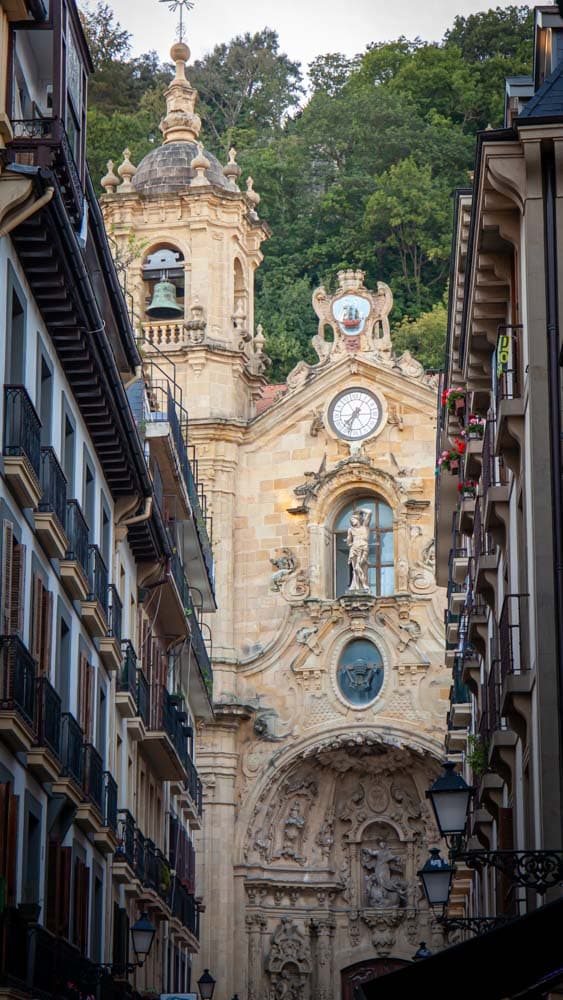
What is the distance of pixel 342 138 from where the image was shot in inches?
3378

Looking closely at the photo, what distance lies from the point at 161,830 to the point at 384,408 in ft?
67.9

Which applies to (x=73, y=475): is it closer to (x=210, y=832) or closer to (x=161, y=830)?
(x=161, y=830)

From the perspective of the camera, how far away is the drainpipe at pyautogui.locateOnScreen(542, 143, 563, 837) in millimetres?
19891

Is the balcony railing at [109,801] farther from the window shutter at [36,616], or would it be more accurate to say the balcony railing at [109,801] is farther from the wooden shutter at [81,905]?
the window shutter at [36,616]

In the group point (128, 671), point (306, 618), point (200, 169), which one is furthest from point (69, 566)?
point (200, 169)

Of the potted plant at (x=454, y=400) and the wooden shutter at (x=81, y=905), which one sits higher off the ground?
the potted plant at (x=454, y=400)

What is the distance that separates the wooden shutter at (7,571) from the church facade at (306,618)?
3222cm

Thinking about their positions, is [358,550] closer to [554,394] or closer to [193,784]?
[193,784]

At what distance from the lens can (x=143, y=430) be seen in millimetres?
33562

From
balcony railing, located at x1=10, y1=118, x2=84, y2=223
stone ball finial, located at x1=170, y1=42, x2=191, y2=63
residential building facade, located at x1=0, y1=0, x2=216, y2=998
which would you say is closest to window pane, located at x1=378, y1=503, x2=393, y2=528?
stone ball finial, located at x1=170, y1=42, x2=191, y2=63

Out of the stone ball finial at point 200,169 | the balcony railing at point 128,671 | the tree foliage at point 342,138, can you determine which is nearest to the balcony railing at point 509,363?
the balcony railing at point 128,671

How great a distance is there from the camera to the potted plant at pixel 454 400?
1187 inches

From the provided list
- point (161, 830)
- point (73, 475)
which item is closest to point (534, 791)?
point (73, 475)

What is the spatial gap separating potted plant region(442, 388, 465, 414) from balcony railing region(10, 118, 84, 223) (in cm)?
914
